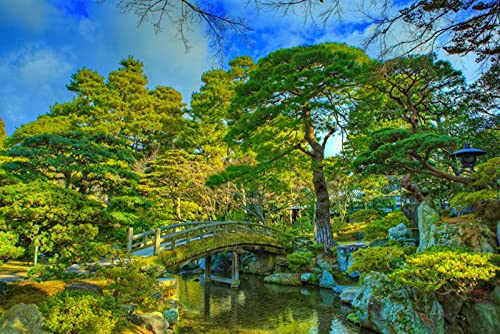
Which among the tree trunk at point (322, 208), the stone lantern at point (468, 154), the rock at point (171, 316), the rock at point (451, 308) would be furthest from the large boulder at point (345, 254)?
the rock at point (171, 316)

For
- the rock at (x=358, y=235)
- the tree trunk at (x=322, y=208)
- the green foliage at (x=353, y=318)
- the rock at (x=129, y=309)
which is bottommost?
the green foliage at (x=353, y=318)

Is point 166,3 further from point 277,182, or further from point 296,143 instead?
point 277,182

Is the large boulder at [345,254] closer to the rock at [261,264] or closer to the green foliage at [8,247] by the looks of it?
the rock at [261,264]

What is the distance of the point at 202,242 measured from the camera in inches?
418

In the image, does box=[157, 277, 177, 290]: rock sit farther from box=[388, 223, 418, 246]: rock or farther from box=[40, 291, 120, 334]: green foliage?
box=[388, 223, 418, 246]: rock

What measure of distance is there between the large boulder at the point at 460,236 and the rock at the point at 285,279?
5851mm

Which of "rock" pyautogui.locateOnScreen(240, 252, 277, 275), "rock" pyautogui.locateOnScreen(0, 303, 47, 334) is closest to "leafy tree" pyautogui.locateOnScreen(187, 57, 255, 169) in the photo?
"rock" pyautogui.locateOnScreen(240, 252, 277, 275)

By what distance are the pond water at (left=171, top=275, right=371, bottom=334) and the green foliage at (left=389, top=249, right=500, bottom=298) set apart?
2354 millimetres

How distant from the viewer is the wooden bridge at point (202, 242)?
9.06 metres

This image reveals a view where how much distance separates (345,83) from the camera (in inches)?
406

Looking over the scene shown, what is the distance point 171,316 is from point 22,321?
13.2 ft

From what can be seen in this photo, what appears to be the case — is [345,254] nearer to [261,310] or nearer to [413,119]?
[261,310]

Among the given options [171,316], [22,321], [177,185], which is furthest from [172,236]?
[177,185]

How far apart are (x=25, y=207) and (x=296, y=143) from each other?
9602 mm
